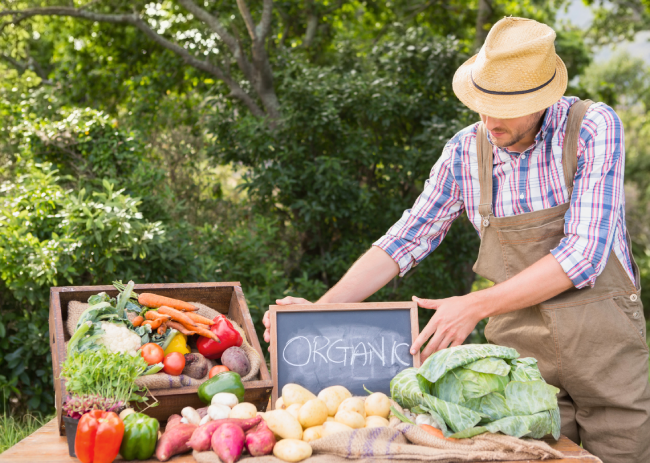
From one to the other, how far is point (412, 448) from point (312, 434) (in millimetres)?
279

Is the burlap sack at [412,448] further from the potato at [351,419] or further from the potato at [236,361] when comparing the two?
the potato at [236,361]

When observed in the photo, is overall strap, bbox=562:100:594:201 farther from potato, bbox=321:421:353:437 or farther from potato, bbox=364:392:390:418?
potato, bbox=321:421:353:437

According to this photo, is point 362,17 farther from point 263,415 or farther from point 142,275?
point 263,415

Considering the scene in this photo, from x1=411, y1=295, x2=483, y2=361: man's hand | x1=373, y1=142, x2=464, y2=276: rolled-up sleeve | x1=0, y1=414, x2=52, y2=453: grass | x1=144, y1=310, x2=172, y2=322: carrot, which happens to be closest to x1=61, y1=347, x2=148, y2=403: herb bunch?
x1=144, y1=310, x2=172, y2=322: carrot

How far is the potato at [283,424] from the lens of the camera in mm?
1587

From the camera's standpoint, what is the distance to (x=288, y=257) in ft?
21.3

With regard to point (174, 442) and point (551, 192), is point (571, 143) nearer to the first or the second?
point (551, 192)

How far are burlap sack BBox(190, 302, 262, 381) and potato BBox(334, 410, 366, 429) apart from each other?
421 mm

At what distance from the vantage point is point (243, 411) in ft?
5.45

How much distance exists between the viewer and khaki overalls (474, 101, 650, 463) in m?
1.93

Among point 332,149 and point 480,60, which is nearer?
point 480,60

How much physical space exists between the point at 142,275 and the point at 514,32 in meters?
3.22

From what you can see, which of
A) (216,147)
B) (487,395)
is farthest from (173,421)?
(216,147)

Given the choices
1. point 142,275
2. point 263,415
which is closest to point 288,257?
point 142,275
